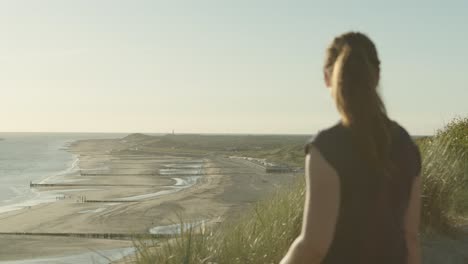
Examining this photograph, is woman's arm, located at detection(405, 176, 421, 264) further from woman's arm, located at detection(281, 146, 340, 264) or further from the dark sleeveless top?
woman's arm, located at detection(281, 146, 340, 264)

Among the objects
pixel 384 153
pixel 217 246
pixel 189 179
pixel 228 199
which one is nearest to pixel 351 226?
pixel 384 153

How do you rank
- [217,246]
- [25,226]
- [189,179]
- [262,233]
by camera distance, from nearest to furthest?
[217,246] < [262,233] < [25,226] < [189,179]

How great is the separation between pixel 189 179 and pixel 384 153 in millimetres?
37132

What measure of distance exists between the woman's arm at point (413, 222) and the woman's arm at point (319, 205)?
1.11 ft

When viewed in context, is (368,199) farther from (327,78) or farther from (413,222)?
(327,78)

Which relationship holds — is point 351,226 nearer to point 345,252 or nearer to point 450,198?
point 345,252

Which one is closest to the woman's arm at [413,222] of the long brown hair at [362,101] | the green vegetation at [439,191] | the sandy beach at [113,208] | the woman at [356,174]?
the woman at [356,174]

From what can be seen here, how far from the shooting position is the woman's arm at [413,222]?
212cm

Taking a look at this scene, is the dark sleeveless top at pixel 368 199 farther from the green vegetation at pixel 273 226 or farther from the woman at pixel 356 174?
the green vegetation at pixel 273 226

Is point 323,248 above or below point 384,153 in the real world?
below

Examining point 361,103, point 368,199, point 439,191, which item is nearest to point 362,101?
point 361,103

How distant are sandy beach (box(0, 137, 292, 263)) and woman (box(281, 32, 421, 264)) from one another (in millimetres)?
7014

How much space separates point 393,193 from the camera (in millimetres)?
2064

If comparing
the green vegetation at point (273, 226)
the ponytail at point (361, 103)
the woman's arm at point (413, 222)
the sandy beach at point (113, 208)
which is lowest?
the sandy beach at point (113, 208)
